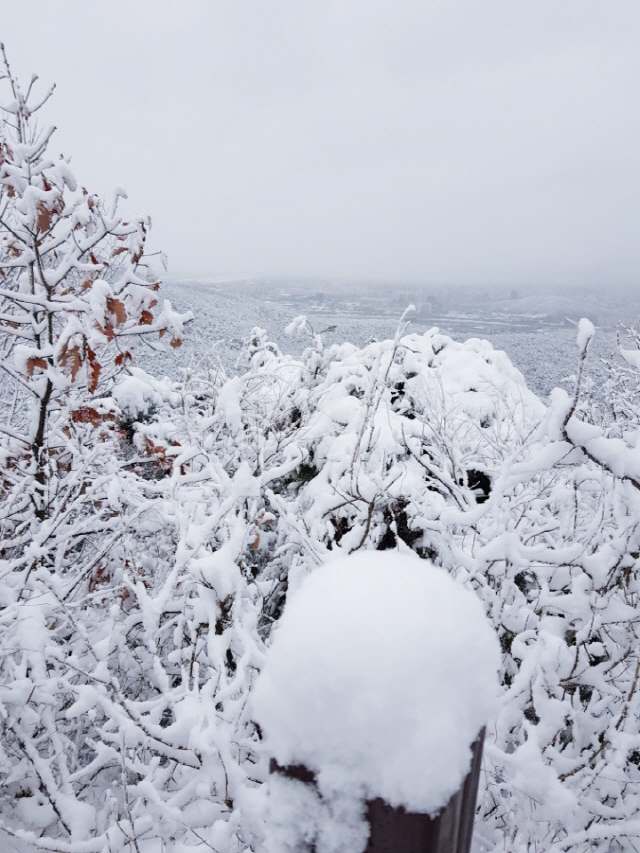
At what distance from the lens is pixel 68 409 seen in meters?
3.04

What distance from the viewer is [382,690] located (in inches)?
29.9

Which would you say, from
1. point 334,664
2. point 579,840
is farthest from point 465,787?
point 579,840

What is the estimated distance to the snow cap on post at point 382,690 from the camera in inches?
29.1

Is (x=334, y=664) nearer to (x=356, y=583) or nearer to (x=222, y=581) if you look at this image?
(x=356, y=583)

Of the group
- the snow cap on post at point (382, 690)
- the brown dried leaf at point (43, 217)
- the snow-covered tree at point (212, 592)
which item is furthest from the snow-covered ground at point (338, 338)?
the snow cap on post at point (382, 690)

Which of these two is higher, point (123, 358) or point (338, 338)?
point (338, 338)

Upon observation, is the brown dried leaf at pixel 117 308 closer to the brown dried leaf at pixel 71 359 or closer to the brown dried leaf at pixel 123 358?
the brown dried leaf at pixel 71 359

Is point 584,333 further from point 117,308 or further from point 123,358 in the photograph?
point 123,358

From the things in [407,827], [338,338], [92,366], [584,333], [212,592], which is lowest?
[212,592]

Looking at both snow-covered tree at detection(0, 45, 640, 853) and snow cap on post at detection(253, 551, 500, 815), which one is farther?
snow-covered tree at detection(0, 45, 640, 853)

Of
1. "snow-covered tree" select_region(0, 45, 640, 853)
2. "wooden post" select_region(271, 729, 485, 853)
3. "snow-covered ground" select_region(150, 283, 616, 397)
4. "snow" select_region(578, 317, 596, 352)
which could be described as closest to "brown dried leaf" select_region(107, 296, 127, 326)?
"snow-covered tree" select_region(0, 45, 640, 853)

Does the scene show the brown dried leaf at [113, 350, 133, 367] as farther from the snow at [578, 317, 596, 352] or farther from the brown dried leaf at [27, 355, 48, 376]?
Answer: the snow at [578, 317, 596, 352]

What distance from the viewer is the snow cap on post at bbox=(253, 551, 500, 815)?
0.74 meters

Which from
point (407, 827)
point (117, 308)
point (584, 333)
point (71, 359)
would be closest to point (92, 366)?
point (71, 359)
